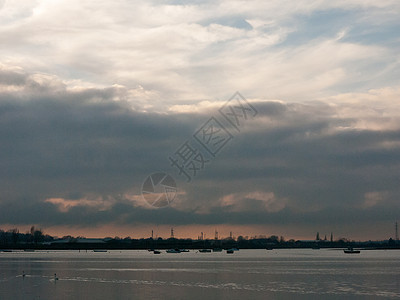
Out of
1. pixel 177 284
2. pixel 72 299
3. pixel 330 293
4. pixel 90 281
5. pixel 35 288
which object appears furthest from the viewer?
pixel 90 281

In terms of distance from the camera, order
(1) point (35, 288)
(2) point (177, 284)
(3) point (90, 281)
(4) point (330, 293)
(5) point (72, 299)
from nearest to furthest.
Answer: (5) point (72, 299) → (4) point (330, 293) → (1) point (35, 288) → (2) point (177, 284) → (3) point (90, 281)

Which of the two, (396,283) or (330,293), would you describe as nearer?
(330,293)

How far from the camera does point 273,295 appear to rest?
7669cm

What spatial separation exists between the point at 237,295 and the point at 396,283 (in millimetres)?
33731

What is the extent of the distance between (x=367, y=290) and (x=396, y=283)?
1558 centimetres

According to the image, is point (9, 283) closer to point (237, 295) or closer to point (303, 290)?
point (237, 295)

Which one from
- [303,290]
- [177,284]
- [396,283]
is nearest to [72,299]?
[177,284]

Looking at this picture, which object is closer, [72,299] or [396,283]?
[72,299]

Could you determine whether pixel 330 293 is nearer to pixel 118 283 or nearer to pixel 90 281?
pixel 118 283

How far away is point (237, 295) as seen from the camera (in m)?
76.3

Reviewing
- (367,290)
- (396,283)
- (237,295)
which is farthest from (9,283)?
(396,283)

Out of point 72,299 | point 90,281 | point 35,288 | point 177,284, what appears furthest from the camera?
point 90,281

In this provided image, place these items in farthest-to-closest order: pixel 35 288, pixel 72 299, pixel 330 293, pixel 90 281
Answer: pixel 90 281, pixel 35 288, pixel 330 293, pixel 72 299

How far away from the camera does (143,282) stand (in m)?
99.1
